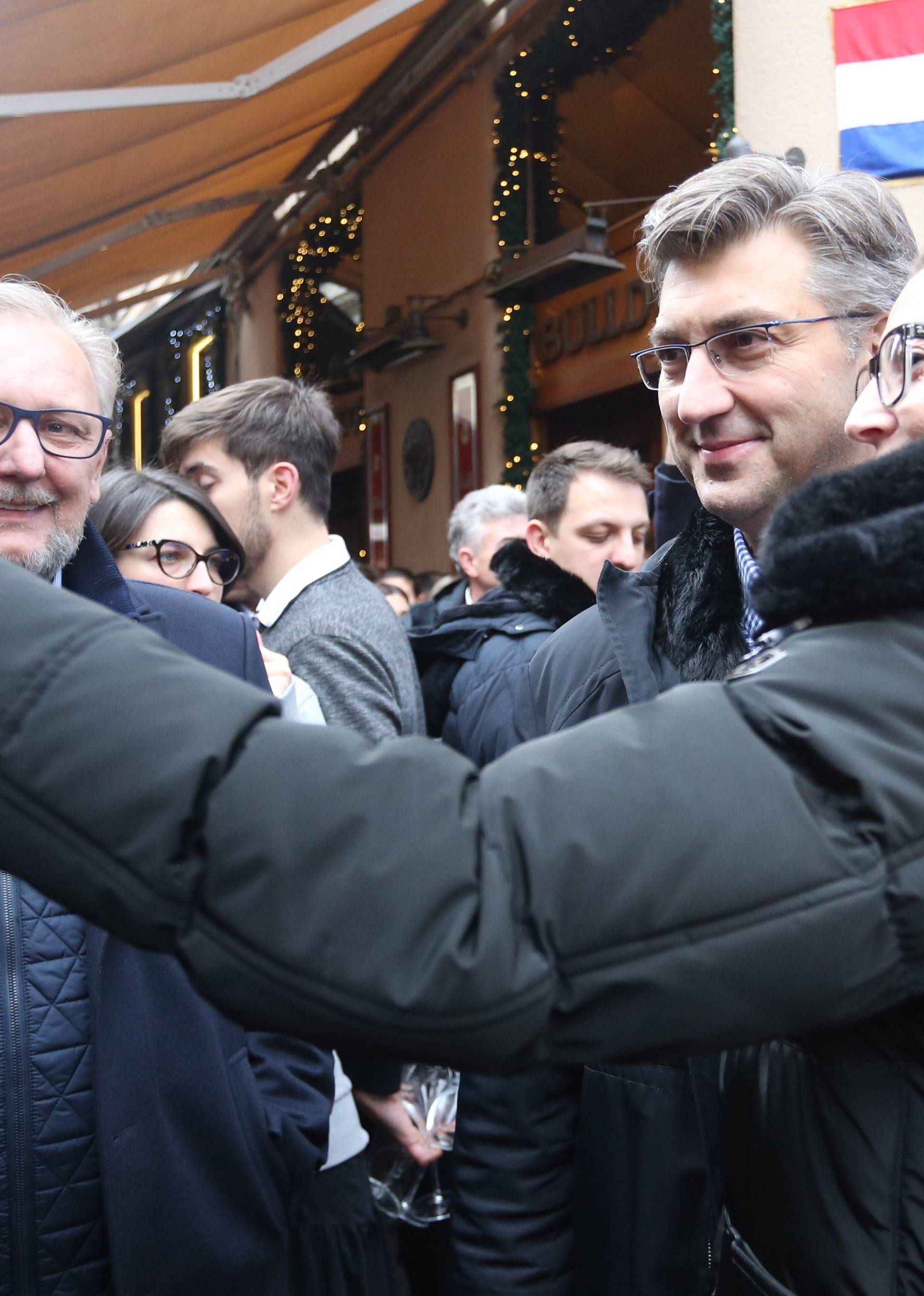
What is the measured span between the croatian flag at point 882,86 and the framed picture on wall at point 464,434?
5057 mm

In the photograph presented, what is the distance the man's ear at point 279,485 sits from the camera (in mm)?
2801

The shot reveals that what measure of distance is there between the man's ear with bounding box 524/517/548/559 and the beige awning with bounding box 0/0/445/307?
8.25 ft

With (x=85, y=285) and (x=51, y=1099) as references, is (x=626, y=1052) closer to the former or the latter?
(x=51, y=1099)

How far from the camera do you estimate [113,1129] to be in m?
1.43

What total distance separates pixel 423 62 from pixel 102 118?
422cm

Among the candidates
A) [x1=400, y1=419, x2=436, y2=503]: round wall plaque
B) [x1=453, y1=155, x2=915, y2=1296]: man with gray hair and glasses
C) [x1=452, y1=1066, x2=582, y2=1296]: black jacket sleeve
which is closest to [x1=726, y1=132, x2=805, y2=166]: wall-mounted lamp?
[x1=453, y1=155, x2=915, y2=1296]: man with gray hair and glasses

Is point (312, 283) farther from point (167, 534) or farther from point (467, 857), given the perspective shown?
point (467, 857)

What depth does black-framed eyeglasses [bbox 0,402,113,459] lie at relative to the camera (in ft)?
5.38

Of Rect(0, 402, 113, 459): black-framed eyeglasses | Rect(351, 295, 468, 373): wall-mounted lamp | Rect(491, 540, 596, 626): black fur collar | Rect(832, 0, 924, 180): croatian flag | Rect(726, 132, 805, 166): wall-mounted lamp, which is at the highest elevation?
Rect(351, 295, 468, 373): wall-mounted lamp

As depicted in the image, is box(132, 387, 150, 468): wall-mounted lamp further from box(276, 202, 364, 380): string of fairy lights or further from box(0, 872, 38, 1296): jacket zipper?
box(0, 872, 38, 1296): jacket zipper

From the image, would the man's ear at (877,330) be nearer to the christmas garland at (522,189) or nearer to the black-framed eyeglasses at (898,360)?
the black-framed eyeglasses at (898,360)

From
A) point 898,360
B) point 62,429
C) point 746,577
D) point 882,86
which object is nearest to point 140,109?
point 882,86

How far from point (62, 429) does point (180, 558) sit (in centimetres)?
89

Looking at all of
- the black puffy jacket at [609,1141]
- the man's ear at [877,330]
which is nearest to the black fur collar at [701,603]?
the black puffy jacket at [609,1141]
